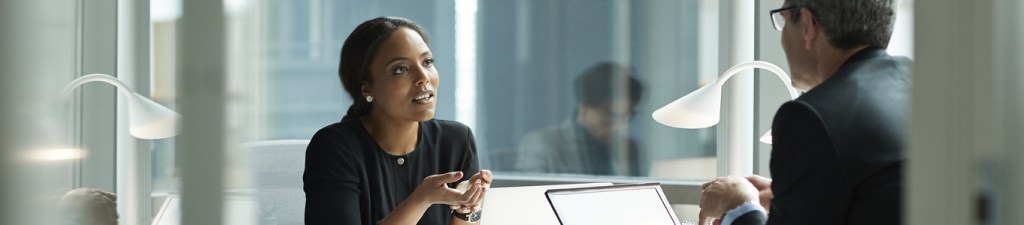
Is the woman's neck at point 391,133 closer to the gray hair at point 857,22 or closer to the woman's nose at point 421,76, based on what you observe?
the woman's nose at point 421,76

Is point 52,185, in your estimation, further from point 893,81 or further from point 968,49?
point 893,81

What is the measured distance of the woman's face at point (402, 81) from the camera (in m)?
1.95

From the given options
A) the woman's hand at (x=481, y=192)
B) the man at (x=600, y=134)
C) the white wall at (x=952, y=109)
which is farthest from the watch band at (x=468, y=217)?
the man at (x=600, y=134)

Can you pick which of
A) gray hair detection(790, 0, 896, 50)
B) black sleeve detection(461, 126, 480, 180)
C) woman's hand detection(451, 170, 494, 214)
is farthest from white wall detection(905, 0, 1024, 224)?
black sleeve detection(461, 126, 480, 180)

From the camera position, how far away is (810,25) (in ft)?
4.44

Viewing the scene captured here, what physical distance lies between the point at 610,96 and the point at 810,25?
7.44 ft

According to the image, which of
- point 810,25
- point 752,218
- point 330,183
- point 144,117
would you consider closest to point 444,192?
point 330,183

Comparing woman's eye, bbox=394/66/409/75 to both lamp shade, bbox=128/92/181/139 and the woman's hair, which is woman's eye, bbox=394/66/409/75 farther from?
lamp shade, bbox=128/92/181/139

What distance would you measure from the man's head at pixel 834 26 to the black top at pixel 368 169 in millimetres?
897

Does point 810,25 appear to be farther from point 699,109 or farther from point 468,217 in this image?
point 468,217

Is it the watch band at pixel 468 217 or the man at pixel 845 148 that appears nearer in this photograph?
the man at pixel 845 148

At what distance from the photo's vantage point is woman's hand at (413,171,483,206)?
1.77m

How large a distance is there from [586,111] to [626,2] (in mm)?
439

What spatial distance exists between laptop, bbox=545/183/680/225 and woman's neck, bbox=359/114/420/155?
1.68ft
